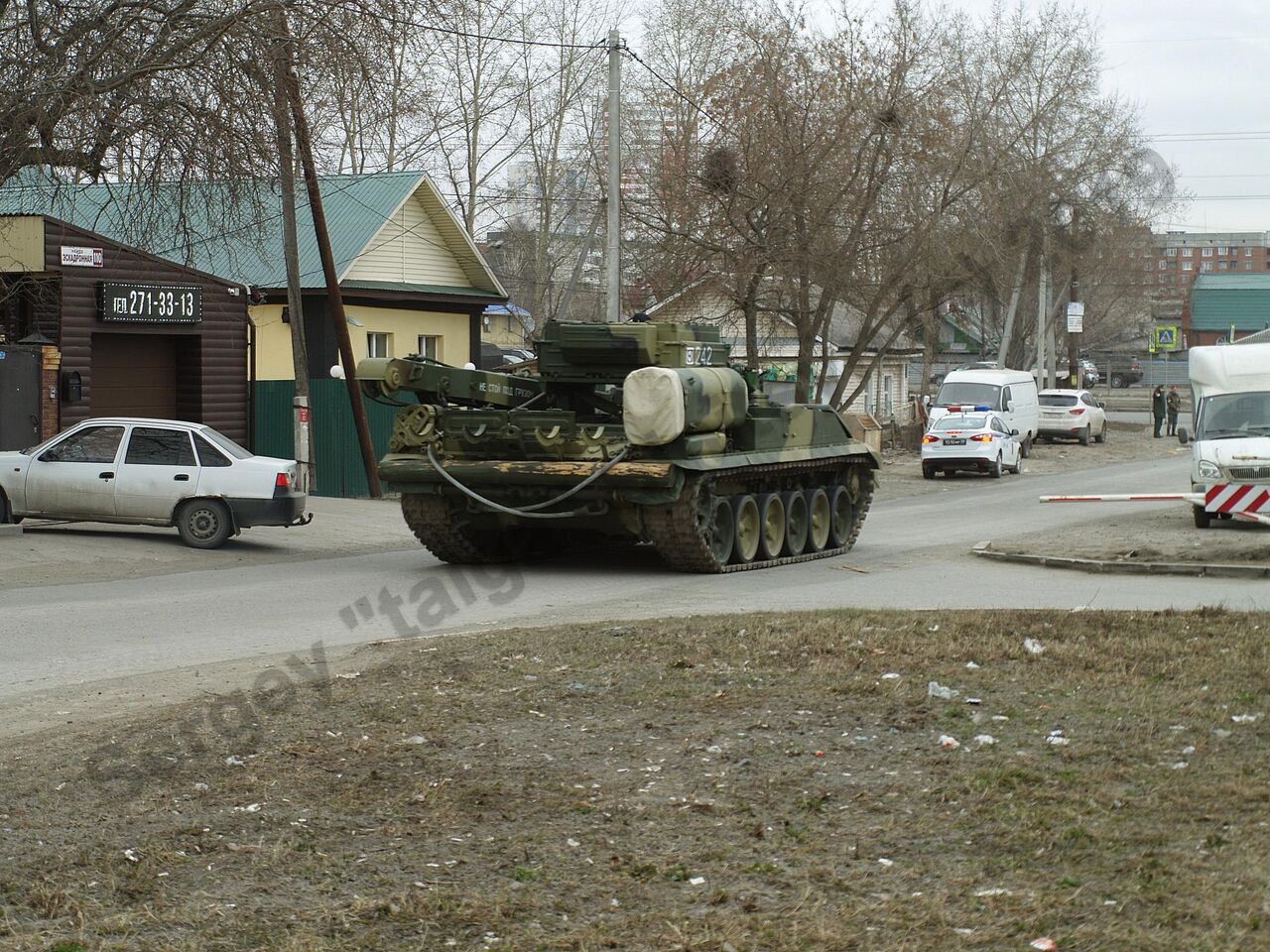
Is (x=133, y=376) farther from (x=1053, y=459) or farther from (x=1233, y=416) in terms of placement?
(x=1053, y=459)

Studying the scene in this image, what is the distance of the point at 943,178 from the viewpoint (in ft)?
112

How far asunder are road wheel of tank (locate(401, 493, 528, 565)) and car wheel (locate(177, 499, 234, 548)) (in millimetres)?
2284

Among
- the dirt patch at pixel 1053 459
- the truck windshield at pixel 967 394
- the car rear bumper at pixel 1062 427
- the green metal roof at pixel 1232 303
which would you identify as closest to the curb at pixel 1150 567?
the dirt patch at pixel 1053 459

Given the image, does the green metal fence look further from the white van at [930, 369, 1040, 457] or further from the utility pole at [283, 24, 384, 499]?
the white van at [930, 369, 1040, 457]

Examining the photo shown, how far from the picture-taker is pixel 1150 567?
15914 millimetres

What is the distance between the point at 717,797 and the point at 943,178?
29.2 metres

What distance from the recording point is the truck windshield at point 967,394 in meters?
38.5

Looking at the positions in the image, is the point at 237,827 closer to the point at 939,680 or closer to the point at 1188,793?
the point at 1188,793

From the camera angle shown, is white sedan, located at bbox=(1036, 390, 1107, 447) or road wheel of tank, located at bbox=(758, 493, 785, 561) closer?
road wheel of tank, located at bbox=(758, 493, 785, 561)

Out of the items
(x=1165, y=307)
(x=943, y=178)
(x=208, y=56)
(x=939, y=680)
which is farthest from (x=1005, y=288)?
(x=1165, y=307)

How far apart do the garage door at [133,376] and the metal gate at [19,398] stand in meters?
2.09

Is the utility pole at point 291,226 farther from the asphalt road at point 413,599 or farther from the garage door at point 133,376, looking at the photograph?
the asphalt road at point 413,599

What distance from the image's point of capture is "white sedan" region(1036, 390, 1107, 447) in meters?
46.8

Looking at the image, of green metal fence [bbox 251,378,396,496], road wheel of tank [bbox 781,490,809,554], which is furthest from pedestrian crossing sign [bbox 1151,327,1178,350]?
road wheel of tank [bbox 781,490,809,554]
